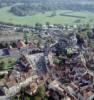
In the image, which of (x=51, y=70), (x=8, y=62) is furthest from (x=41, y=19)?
(x=51, y=70)

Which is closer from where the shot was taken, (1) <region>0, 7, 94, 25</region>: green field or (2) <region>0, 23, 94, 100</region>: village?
(2) <region>0, 23, 94, 100</region>: village

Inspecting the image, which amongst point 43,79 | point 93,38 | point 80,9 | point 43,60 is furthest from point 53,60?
point 80,9

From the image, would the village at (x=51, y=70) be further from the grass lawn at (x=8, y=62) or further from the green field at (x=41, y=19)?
the green field at (x=41, y=19)

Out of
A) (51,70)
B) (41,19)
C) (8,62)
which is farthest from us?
(41,19)

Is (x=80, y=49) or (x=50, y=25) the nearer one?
(x=80, y=49)

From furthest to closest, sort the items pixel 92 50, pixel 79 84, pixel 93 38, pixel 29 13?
pixel 29 13
pixel 93 38
pixel 92 50
pixel 79 84

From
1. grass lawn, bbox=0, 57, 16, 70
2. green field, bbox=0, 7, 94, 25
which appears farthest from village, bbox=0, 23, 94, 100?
green field, bbox=0, 7, 94, 25

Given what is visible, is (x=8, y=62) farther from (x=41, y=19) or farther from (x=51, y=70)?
(x=41, y=19)

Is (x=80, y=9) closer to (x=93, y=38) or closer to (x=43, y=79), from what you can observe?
(x=93, y=38)

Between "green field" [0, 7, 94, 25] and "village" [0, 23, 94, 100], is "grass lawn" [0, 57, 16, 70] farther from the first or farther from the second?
"green field" [0, 7, 94, 25]
